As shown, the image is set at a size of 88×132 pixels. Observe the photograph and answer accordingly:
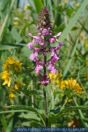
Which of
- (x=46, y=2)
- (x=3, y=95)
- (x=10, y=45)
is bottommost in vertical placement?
(x=3, y=95)

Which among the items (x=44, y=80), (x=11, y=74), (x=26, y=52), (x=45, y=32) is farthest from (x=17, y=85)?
(x=26, y=52)

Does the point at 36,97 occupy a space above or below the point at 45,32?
below

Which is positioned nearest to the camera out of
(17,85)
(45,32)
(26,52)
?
(45,32)

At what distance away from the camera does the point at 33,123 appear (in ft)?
5.31

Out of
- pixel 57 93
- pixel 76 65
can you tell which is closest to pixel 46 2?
pixel 57 93

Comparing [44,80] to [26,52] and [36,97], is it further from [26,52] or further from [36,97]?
[26,52]

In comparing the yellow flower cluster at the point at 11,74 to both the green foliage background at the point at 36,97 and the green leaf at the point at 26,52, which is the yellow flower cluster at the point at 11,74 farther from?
the green leaf at the point at 26,52

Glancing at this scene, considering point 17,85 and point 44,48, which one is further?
point 17,85

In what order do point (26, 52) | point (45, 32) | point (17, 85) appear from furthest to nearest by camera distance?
point (26, 52)
point (17, 85)
point (45, 32)

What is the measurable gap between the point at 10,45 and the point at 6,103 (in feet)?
0.89

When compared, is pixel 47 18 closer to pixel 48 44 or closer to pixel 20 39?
pixel 48 44

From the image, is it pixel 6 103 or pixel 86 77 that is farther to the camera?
pixel 86 77

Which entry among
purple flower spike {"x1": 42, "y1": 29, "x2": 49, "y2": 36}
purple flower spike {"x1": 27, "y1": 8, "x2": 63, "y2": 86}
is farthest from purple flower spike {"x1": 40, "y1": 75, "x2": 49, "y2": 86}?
purple flower spike {"x1": 42, "y1": 29, "x2": 49, "y2": 36}

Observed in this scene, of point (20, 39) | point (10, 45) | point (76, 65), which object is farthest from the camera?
point (76, 65)
